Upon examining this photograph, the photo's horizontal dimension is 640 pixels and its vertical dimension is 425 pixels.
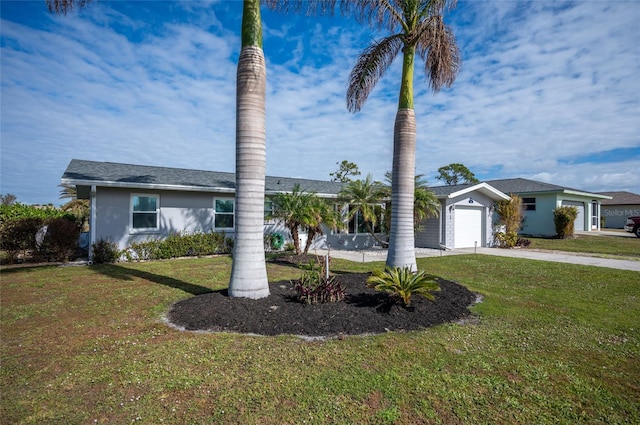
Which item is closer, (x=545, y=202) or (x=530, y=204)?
(x=545, y=202)

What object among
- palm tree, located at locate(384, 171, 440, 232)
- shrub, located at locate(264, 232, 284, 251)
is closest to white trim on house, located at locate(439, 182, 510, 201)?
palm tree, located at locate(384, 171, 440, 232)

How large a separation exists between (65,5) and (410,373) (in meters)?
9.29

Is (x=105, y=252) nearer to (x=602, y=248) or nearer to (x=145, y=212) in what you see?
(x=145, y=212)

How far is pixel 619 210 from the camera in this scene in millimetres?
38938

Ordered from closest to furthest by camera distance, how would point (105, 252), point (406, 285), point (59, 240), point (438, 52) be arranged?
1. point (406, 285)
2. point (438, 52)
3. point (59, 240)
4. point (105, 252)

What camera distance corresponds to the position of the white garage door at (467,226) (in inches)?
695

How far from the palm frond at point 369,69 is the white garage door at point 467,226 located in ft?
33.6

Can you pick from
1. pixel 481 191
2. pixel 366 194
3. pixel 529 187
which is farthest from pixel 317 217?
pixel 529 187

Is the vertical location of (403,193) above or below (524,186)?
below

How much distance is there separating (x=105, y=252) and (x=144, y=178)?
2987mm

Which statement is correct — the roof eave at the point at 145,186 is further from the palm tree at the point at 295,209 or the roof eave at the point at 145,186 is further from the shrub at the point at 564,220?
the shrub at the point at 564,220

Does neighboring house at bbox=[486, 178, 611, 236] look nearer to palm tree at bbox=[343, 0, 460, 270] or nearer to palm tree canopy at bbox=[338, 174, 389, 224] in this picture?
palm tree canopy at bbox=[338, 174, 389, 224]

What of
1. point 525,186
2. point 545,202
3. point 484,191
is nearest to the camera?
point 484,191

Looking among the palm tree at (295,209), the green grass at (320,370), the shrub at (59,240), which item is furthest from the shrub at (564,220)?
the shrub at (59,240)
